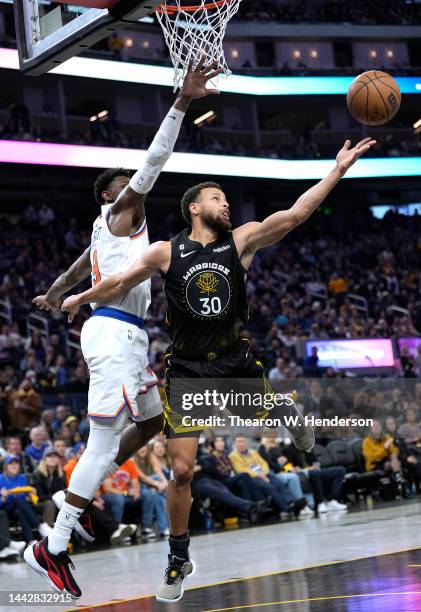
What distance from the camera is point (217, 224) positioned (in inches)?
236

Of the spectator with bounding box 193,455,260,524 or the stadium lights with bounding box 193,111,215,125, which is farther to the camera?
the stadium lights with bounding box 193,111,215,125

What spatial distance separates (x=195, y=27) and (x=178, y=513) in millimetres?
4155

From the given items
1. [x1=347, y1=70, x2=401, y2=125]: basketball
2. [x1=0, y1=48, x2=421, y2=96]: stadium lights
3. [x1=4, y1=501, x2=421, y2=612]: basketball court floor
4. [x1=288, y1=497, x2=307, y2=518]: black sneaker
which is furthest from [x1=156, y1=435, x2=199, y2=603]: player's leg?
[x1=0, y1=48, x2=421, y2=96]: stadium lights

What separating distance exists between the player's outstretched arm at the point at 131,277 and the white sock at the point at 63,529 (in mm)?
1277

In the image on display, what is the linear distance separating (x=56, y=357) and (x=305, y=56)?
73.5 ft

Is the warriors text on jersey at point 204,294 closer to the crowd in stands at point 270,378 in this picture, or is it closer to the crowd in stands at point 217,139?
the crowd in stands at point 270,378

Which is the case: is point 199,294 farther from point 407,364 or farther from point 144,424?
point 407,364

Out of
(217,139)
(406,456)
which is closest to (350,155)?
(406,456)

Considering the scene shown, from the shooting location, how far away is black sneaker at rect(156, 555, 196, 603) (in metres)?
5.86

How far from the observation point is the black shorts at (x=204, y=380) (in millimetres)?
5938

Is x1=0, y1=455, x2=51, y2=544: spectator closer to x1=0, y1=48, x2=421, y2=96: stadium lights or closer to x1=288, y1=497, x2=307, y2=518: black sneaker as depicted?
x1=288, y1=497, x2=307, y2=518: black sneaker

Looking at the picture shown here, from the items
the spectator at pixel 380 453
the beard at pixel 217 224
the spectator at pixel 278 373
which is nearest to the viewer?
the beard at pixel 217 224

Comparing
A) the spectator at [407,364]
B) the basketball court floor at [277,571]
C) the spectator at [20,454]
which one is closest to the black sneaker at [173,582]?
the basketball court floor at [277,571]

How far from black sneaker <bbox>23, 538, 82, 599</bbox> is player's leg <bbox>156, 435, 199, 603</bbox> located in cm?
54
